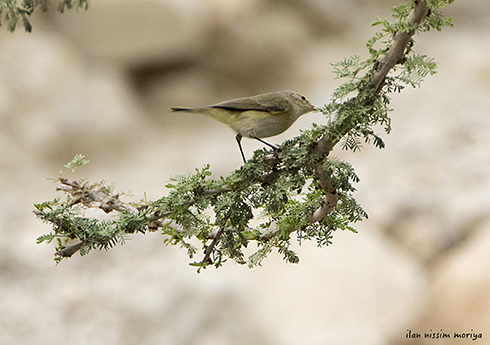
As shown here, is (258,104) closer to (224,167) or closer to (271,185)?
(271,185)

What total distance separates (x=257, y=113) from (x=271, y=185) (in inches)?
12.4

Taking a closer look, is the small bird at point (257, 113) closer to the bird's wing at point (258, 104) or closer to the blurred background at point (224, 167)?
the bird's wing at point (258, 104)

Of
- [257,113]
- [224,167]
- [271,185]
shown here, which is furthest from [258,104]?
[224,167]

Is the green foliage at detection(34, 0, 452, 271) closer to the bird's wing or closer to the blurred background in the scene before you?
the bird's wing

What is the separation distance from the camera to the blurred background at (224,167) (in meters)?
4.71

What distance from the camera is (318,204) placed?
177 centimetres

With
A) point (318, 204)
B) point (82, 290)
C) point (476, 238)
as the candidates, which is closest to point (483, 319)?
point (476, 238)

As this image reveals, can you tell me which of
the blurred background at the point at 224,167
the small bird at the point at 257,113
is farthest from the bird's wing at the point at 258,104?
the blurred background at the point at 224,167

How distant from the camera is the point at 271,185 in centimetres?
160

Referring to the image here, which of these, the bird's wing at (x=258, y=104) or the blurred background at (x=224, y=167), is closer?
the bird's wing at (x=258, y=104)

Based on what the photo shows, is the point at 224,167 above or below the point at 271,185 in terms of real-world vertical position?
above

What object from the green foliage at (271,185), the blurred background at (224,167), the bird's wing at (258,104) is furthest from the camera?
the blurred background at (224,167)

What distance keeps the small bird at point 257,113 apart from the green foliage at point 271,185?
17 centimetres

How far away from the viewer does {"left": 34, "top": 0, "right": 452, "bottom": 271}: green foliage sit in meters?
1.45
